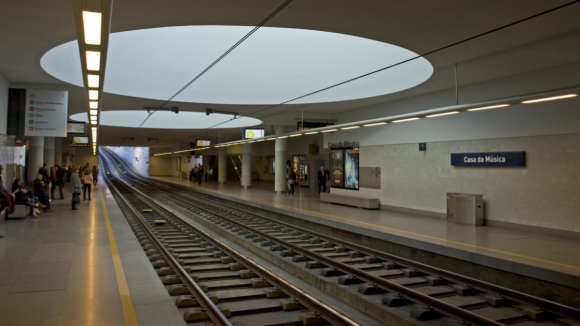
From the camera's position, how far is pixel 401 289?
273 inches

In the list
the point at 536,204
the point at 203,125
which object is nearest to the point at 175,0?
the point at 536,204

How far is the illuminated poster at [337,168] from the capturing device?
1962 centimetres

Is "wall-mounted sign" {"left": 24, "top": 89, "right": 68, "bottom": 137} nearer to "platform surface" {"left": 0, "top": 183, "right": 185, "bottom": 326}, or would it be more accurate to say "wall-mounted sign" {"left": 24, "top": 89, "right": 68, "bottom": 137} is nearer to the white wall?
the white wall

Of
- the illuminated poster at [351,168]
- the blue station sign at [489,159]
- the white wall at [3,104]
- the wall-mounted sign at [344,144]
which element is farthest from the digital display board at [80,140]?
the blue station sign at [489,159]

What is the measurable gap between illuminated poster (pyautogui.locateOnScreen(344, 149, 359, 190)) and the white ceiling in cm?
834

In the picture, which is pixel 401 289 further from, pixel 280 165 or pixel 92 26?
pixel 280 165

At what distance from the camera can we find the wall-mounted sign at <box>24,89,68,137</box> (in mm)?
13453

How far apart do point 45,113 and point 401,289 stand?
12.1 meters

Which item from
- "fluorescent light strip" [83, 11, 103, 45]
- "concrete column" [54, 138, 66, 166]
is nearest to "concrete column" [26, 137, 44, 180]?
"concrete column" [54, 138, 66, 166]

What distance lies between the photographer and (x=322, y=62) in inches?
588

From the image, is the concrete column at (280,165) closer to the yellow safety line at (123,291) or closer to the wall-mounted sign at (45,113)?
the wall-mounted sign at (45,113)

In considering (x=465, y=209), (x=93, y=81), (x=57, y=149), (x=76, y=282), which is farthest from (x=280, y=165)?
(x=57, y=149)

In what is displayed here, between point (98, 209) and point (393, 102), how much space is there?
1206 cm

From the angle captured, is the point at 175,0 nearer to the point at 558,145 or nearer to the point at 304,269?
the point at 304,269
